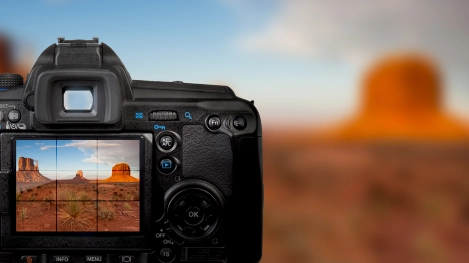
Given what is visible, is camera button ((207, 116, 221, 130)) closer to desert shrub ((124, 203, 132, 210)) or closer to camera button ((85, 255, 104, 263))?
desert shrub ((124, 203, 132, 210))

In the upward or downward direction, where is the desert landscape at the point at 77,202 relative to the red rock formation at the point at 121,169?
downward

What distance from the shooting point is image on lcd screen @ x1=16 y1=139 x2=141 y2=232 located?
4.31 feet

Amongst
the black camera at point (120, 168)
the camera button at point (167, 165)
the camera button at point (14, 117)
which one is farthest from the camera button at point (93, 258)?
the camera button at point (14, 117)

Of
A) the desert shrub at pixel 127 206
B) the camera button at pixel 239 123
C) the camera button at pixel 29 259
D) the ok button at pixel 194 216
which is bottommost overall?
the camera button at pixel 29 259

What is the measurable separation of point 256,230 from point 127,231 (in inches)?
12.2

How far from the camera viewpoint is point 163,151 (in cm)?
136

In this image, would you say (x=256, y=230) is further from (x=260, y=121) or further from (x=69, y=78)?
(x=69, y=78)

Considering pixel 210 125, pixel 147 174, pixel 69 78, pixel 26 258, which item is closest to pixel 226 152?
pixel 210 125

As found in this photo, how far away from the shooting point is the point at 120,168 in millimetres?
1318

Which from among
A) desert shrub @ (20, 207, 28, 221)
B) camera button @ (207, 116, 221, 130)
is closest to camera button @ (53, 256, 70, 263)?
desert shrub @ (20, 207, 28, 221)

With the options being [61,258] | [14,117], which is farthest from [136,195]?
[14,117]

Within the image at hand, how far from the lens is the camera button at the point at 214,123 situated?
1369mm

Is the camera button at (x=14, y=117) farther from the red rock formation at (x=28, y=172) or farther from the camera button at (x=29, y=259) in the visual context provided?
the camera button at (x=29, y=259)

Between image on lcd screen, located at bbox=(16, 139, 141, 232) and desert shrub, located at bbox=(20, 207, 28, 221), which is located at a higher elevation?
image on lcd screen, located at bbox=(16, 139, 141, 232)
